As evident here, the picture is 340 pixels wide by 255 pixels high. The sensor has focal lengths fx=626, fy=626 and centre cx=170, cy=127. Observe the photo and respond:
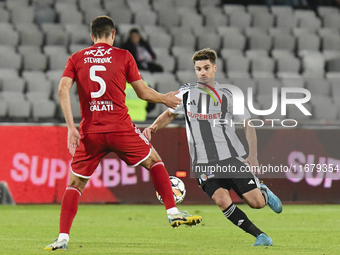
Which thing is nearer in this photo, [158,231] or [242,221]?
[242,221]

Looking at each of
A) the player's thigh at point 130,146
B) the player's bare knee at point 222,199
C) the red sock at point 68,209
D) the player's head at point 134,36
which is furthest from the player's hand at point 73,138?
the player's head at point 134,36

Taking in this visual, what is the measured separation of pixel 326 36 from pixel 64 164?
305 inches

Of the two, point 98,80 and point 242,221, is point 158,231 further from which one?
point 98,80

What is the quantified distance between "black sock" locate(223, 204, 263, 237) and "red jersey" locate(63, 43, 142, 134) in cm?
125

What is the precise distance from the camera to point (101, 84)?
491 cm

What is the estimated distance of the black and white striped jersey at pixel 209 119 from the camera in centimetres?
591

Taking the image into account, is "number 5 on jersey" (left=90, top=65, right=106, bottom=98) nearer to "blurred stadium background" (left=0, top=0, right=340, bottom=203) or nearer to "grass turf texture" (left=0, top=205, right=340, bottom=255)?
"grass turf texture" (left=0, top=205, right=340, bottom=255)

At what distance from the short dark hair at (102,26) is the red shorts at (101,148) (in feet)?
2.65

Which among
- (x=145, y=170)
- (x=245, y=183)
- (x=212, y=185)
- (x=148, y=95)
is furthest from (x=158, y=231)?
(x=145, y=170)

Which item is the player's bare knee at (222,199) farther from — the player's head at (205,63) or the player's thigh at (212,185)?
the player's head at (205,63)

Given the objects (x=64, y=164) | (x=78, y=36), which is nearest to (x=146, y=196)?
(x=64, y=164)

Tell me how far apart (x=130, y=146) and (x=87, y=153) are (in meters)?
0.35

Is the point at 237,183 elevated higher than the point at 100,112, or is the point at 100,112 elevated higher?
the point at 100,112

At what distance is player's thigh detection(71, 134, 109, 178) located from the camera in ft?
16.3
